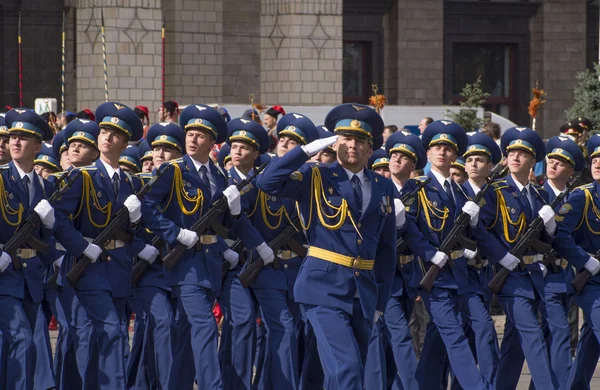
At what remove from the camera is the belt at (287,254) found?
10.6 meters

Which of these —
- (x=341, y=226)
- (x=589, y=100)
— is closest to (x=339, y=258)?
(x=341, y=226)

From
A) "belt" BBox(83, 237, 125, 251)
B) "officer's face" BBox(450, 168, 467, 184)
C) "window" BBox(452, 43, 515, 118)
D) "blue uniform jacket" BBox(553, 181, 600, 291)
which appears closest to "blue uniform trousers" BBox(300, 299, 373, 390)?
"belt" BBox(83, 237, 125, 251)

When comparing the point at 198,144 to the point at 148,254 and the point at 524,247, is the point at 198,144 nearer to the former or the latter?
the point at 148,254

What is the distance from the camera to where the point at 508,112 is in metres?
33.8

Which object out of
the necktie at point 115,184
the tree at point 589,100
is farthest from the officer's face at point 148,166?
the tree at point 589,100

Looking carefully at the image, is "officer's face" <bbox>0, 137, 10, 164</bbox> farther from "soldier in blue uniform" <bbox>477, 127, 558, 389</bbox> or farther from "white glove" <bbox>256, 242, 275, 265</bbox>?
"soldier in blue uniform" <bbox>477, 127, 558, 389</bbox>

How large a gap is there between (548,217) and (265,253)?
198 centimetres

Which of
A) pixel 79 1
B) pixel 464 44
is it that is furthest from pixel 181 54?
pixel 464 44

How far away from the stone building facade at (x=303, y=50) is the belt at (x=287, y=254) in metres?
14.0

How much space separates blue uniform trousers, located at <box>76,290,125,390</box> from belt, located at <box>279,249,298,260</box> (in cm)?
141

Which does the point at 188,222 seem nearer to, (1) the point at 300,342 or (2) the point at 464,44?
(1) the point at 300,342

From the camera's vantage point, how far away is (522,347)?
10148mm

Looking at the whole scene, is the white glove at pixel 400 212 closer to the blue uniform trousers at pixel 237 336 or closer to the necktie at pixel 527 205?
the necktie at pixel 527 205

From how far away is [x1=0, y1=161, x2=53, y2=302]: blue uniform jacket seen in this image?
9461 millimetres
